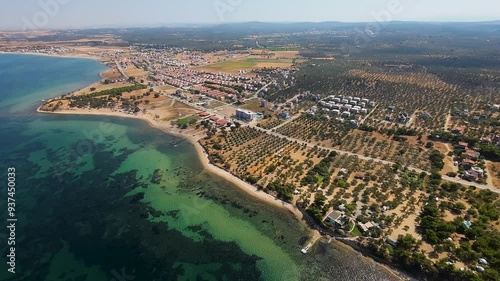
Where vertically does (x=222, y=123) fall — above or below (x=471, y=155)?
above

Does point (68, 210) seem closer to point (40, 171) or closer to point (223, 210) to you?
point (40, 171)

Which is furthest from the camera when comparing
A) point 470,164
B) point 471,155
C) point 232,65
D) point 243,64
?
point 243,64

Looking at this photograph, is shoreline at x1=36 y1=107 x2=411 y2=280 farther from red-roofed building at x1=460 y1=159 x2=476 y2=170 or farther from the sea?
red-roofed building at x1=460 y1=159 x2=476 y2=170

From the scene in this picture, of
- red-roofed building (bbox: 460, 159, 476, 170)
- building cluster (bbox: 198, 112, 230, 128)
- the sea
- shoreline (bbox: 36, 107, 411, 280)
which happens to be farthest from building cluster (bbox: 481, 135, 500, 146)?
building cluster (bbox: 198, 112, 230, 128)

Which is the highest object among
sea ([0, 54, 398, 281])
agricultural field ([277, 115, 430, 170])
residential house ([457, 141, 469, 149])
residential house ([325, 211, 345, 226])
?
residential house ([457, 141, 469, 149])

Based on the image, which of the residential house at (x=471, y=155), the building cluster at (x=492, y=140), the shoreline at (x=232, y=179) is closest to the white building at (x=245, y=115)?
the shoreline at (x=232, y=179)

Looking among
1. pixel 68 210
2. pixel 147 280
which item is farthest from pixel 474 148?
pixel 68 210

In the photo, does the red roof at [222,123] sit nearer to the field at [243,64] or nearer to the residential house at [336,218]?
the residential house at [336,218]

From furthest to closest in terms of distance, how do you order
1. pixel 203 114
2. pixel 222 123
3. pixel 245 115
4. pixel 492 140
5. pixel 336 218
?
pixel 203 114, pixel 245 115, pixel 222 123, pixel 492 140, pixel 336 218

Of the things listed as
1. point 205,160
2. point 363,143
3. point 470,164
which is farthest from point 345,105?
point 205,160

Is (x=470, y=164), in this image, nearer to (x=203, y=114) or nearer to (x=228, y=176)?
(x=228, y=176)

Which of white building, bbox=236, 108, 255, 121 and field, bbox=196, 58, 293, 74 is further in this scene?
field, bbox=196, 58, 293, 74
